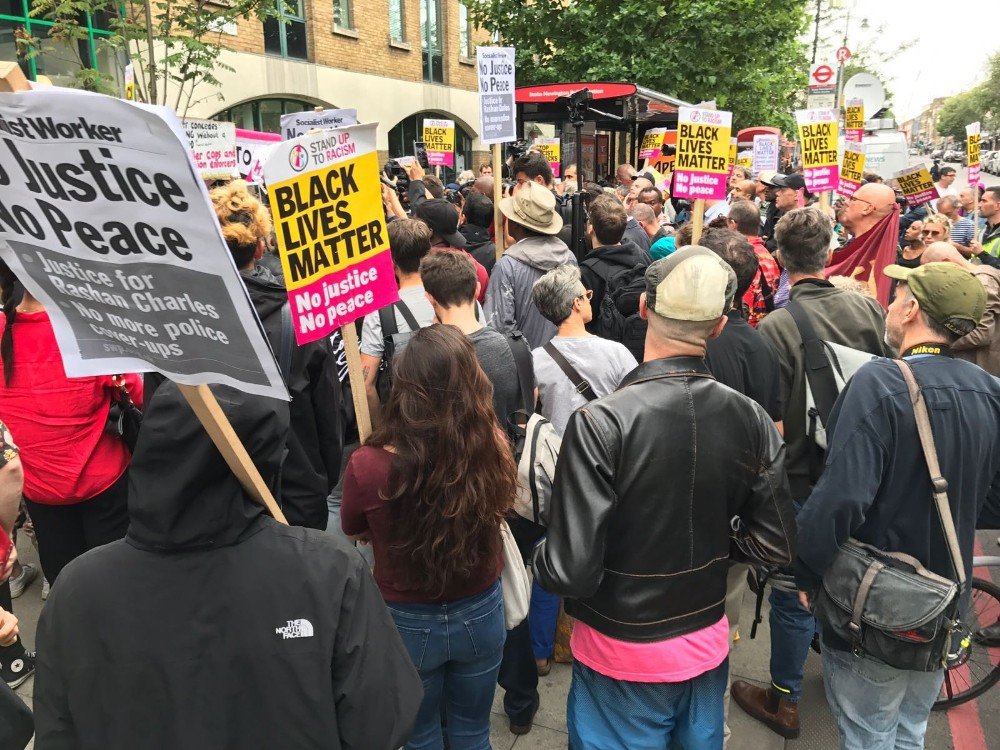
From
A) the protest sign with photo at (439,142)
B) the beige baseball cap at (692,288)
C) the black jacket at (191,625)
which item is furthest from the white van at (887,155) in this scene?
the black jacket at (191,625)

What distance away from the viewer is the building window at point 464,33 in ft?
75.5

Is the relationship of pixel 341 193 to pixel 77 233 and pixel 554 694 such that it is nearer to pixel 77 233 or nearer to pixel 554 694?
pixel 77 233

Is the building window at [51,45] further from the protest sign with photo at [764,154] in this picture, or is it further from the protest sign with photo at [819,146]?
the protest sign with photo at [764,154]

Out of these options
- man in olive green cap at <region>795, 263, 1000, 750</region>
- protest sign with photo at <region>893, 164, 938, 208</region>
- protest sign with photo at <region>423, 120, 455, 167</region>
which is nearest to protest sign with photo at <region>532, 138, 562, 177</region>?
protest sign with photo at <region>423, 120, 455, 167</region>

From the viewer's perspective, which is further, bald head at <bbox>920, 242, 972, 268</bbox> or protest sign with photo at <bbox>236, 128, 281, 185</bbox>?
protest sign with photo at <bbox>236, 128, 281, 185</bbox>

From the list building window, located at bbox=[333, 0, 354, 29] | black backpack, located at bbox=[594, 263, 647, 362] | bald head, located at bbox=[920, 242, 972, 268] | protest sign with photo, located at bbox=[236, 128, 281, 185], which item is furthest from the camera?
building window, located at bbox=[333, 0, 354, 29]

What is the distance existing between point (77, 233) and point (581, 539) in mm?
1443

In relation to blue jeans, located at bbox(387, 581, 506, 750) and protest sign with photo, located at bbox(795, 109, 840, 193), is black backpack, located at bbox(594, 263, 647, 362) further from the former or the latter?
protest sign with photo, located at bbox(795, 109, 840, 193)

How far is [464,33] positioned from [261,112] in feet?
29.9

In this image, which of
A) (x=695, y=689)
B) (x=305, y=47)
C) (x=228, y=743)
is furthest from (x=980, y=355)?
(x=305, y=47)

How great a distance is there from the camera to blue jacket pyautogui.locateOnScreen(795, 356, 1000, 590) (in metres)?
2.32

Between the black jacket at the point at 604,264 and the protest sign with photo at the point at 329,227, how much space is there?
2.34 m

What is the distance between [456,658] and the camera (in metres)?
2.58

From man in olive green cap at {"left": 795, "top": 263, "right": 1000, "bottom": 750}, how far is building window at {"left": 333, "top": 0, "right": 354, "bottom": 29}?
1809 cm
